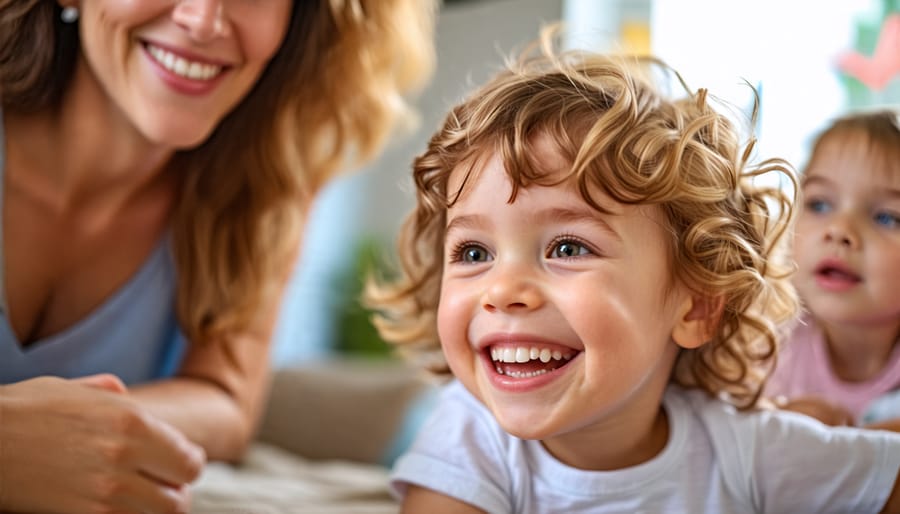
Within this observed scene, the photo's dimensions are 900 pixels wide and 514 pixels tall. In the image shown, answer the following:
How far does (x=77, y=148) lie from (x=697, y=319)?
39.3 inches

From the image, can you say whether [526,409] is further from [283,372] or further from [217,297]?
[283,372]

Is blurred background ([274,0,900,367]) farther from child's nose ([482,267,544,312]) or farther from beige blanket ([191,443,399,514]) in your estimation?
beige blanket ([191,443,399,514])

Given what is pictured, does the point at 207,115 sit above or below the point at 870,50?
below

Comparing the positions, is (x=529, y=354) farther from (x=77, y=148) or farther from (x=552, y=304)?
(x=77, y=148)

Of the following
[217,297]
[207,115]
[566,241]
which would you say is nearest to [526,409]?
[566,241]

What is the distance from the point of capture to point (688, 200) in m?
1.04

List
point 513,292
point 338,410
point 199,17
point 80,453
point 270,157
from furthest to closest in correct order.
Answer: point 338,410 < point 270,157 < point 199,17 < point 80,453 < point 513,292

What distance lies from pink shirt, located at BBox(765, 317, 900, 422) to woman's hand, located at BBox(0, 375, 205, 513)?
77cm

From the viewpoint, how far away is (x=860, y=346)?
46.9 inches

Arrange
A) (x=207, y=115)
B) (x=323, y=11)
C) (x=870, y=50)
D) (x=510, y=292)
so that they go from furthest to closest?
1. (x=870, y=50)
2. (x=323, y=11)
3. (x=207, y=115)
4. (x=510, y=292)

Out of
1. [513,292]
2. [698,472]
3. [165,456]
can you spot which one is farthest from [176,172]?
[698,472]

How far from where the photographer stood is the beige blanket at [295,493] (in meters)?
1.42

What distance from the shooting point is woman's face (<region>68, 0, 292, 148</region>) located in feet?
4.44

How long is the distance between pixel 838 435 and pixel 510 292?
0.44m
